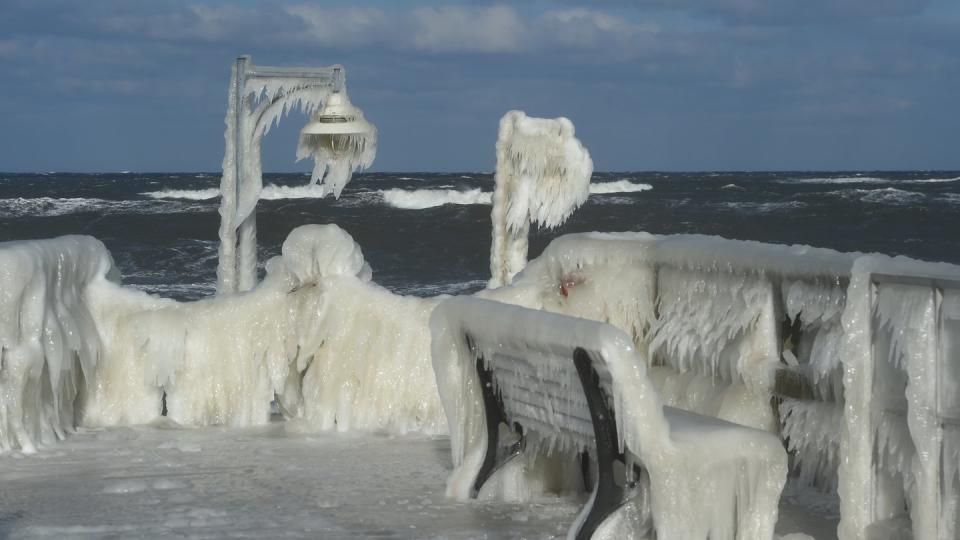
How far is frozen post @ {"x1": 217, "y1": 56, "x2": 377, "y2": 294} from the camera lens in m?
11.1

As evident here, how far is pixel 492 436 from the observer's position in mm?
6918

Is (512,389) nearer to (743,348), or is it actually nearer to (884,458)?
(743,348)

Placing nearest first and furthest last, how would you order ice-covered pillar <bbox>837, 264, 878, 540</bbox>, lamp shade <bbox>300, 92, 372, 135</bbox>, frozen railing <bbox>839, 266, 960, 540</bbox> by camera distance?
frozen railing <bbox>839, 266, 960, 540</bbox>, ice-covered pillar <bbox>837, 264, 878, 540</bbox>, lamp shade <bbox>300, 92, 372, 135</bbox>

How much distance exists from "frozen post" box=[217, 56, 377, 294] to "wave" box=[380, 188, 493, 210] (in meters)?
46.1

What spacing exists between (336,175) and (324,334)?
2.58m

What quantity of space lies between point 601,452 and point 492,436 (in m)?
1.21

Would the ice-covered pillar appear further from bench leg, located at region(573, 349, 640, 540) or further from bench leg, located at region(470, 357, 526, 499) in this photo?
bench leg, located at region(470, 357, 526, 499)

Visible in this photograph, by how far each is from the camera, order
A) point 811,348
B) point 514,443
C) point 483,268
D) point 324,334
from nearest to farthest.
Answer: point 811,348 < point 514,443 < point 324,334 < point 483,268

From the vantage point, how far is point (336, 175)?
1120 cm

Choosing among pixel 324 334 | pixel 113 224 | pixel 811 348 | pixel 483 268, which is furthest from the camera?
pixel 113 224

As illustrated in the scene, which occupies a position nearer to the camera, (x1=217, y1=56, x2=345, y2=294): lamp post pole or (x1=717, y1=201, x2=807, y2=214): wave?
(x1=217, y1=56, x2=345, y2=294): lamp post pole

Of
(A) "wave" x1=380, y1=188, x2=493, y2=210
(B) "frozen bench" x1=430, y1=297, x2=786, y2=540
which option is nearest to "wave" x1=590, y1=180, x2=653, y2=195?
(A) "wave" x1=380, y1=188, x2=493, y2=210

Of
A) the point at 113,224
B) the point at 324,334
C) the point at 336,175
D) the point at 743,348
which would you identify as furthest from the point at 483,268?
the point at 743,348

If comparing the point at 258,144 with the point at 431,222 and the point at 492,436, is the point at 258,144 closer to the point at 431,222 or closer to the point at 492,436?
the point at 492,436
